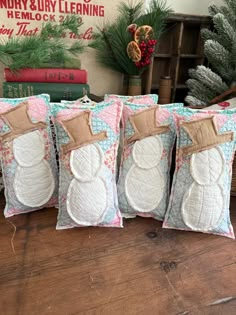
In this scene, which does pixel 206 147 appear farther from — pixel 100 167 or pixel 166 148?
pixel 100 167

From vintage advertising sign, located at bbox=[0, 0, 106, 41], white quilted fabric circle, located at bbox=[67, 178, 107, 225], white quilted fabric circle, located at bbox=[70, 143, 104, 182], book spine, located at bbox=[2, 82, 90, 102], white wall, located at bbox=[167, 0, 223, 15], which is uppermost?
white wall, located at bbox=[167, 0, 223, 15]

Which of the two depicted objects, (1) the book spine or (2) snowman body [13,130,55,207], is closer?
(2) snowman body [13,130,55,207]

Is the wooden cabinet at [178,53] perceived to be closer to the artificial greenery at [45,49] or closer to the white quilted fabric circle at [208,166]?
the artificial greenery at [45,49]

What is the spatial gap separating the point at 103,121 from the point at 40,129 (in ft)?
0.45

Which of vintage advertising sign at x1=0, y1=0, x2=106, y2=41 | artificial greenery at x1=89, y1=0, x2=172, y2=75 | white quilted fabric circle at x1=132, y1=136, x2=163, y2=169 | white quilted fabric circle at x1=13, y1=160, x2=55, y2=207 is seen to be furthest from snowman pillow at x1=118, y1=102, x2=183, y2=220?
vintage advertising sign at x1=0, y1=0, x2=106, y2=41

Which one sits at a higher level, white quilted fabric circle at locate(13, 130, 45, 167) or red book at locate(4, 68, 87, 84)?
red book at locate(4, 68, 87, 84)

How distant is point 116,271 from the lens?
0.48m

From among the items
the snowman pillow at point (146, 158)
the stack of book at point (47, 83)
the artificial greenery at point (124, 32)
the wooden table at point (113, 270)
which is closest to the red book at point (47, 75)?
the stack of book at point (47, 83)

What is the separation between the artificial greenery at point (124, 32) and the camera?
75cm

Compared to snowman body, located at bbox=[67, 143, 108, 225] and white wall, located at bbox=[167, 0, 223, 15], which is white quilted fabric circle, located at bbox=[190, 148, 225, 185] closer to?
snowman body, located at bbox=[67, 143, 108, 225]

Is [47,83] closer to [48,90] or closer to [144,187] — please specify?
[48,90]

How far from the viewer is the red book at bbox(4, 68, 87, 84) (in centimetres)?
69

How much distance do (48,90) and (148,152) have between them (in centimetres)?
31

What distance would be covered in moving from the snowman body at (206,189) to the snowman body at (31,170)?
0.30 meters
